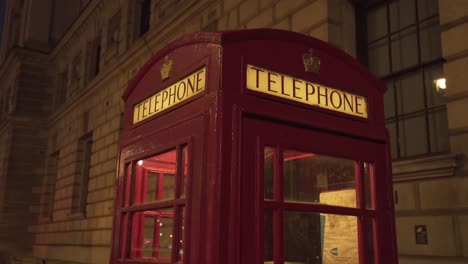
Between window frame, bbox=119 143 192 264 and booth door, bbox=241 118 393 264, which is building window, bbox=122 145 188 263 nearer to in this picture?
window frame, bbox=119 143 192 264

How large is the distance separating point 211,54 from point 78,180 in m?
12.8

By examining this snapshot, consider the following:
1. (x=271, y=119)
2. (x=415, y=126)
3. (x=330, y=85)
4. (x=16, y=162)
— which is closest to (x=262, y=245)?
(x=271, y=119)

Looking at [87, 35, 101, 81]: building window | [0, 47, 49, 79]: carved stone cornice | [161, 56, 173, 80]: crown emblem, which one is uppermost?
[0, 47, 49, 79]: carved stone cornice

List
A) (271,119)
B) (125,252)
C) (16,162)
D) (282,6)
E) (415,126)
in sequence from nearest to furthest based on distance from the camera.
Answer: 1. (271,119)
2. (125,252)
3. (415,126)
4. (282,6)
5. (16,162)

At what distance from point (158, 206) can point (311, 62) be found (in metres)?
1.07

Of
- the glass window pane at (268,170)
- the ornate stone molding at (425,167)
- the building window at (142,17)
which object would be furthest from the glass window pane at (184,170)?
the building window at (142,17)

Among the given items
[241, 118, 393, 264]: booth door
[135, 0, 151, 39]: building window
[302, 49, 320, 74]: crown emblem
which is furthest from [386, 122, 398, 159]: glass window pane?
[135, 0, 151, 39]: building window

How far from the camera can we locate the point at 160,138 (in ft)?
8.21

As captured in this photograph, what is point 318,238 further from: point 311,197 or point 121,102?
point 121,102

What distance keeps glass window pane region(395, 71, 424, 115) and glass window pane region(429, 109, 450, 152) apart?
0.65ft

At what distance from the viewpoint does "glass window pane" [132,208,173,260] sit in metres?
2.74

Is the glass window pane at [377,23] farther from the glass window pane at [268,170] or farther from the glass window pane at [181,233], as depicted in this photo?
the glass window pane at [181,233]

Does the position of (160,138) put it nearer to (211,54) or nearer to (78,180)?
(211,54)

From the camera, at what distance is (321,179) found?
3176mm
